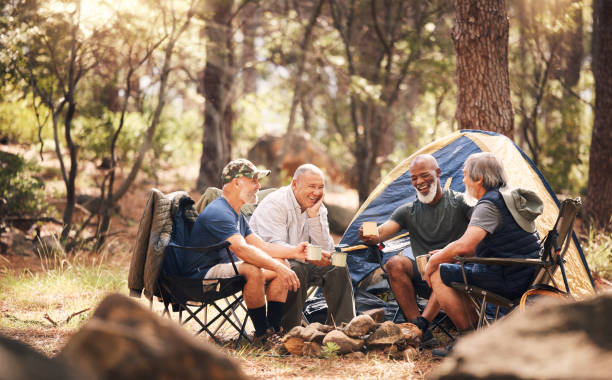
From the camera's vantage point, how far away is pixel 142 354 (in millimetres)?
1419

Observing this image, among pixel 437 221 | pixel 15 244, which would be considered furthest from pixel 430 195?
pixel 15 244

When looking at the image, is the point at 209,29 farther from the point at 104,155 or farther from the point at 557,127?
the point at 557,127

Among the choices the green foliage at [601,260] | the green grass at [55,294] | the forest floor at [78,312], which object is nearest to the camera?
the forest floor at [78,312]

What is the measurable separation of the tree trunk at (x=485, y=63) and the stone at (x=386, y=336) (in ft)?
10.1

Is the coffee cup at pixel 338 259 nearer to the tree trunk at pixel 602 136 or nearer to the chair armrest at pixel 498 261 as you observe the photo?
the chair armrest at pixel 498 261

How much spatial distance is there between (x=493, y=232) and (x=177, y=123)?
405 inches

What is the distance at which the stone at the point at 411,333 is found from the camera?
11.9 feet

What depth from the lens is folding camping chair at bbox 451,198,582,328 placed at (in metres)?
3.36

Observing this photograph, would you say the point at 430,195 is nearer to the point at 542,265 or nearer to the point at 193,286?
the point at 542,265

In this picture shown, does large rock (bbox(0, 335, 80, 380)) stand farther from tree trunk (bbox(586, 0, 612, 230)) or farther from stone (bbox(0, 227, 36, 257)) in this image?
tree trunk (bbox(586, 0, 612, 230))

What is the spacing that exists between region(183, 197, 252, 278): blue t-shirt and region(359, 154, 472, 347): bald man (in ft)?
3.36

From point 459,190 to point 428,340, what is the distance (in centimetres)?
143

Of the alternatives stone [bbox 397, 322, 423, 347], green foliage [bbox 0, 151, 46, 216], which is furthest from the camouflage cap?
green foliage [bbox 0, 151, 46, 216]

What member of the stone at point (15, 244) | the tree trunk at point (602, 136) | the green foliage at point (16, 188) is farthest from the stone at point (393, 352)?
the green foliage at point (16, 188)
